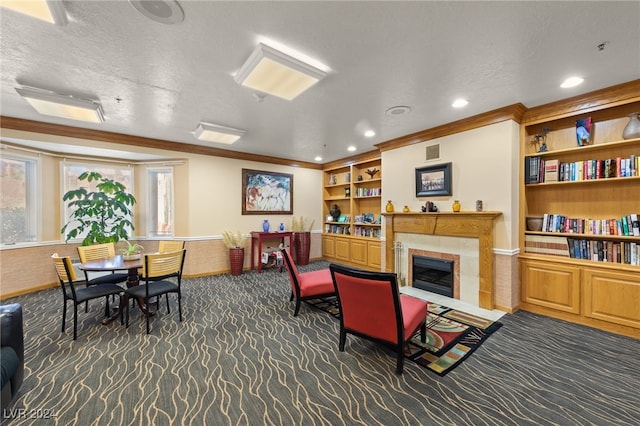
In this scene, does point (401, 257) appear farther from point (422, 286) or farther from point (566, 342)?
point (566, 342)

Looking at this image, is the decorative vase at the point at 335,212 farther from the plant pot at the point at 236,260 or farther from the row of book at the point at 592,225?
the row of book at the point at 592,225

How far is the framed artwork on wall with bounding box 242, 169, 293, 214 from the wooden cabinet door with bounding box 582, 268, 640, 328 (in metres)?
5.56

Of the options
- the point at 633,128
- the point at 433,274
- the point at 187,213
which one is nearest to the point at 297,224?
the point at 187,213

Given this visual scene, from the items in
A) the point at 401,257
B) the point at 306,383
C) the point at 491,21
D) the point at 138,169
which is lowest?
the point at 306,383

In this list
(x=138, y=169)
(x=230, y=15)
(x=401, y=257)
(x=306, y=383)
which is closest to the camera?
(x=230, y=15)

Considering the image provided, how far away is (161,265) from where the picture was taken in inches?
122

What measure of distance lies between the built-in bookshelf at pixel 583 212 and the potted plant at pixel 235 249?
4.99m

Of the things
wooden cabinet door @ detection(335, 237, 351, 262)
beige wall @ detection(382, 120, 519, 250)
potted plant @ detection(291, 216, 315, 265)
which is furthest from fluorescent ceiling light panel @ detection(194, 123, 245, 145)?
wooden cabinet door @ detection(335, 237, 351, 262)

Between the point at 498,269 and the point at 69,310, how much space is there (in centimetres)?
602

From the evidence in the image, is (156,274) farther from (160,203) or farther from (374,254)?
(374,254)

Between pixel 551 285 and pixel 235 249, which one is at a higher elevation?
pixel 235 249

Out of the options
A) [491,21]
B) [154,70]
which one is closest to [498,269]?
[491,21]

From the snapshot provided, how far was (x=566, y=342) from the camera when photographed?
268 cm

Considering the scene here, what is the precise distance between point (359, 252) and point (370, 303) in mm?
3907
